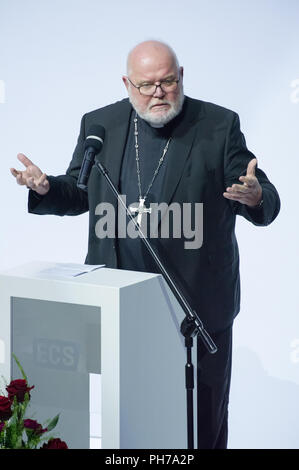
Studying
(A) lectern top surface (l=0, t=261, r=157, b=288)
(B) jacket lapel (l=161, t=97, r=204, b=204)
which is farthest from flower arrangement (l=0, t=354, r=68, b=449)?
(B) jacket lapel (l=161, t=97, r=204, b=204)

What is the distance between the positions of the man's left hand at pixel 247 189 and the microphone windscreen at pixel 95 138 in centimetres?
40

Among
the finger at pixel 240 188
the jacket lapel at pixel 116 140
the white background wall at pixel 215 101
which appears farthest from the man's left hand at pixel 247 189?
the white background wall at pixel 215 101

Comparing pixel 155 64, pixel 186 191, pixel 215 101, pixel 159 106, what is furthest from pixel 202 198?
pixel 215 101

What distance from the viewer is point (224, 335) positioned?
2973 mm

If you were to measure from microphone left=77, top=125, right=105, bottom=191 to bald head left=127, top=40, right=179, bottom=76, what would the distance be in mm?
330

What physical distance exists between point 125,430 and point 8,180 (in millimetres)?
2733

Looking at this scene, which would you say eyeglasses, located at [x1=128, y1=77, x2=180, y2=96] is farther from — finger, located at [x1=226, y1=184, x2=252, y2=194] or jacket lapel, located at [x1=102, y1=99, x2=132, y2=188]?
finger, located at [x1=226, y1=184, x2=252, y2=194]

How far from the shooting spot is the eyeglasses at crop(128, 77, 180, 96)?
285cm

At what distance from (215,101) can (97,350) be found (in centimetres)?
226

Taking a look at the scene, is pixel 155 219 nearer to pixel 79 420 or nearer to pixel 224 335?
pixel 224 335

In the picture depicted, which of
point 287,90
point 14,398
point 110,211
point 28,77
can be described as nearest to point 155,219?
point 110,211

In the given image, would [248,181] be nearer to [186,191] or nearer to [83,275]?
[186,191]

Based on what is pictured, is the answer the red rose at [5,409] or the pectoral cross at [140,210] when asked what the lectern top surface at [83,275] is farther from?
the pectoral cross at [140,210]

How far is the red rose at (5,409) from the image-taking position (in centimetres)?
206
